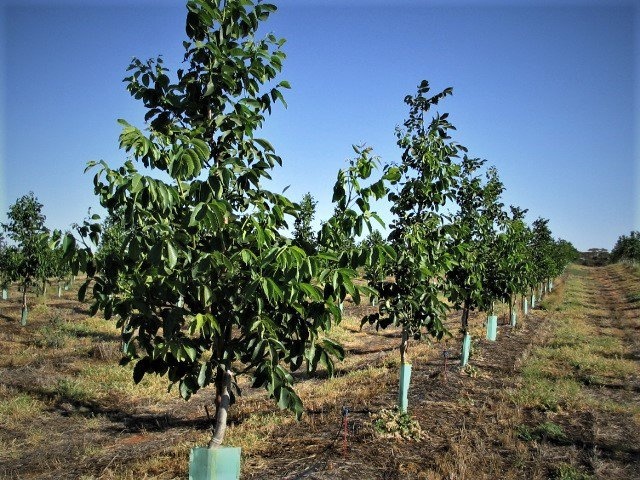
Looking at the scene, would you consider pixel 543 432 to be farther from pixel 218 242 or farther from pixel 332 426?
pixel 218 242

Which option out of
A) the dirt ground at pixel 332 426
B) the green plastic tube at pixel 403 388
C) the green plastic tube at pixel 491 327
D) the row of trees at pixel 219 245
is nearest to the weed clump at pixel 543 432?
the dirt ground at pixel 332 426

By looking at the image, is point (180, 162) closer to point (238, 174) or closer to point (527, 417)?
point (238, 174)

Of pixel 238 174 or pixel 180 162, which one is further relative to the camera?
pixel 238 174

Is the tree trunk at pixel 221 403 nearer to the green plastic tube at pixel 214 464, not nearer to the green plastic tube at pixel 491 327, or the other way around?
the green plastic tube at pixel 214 464

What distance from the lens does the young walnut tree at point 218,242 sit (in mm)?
3246

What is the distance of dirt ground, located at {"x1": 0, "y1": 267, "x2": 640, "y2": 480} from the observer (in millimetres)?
6242

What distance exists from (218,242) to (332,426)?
5.30 m

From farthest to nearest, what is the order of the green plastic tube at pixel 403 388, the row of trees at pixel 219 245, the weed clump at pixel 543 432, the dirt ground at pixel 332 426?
the green plastic tube at pixel 403 388
the weed clump at pixel 543 432
the dirt ground at pixel 332 426
the row of trees at pixel 219 245

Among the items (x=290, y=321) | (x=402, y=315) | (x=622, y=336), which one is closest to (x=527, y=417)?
(x=402, y=315)

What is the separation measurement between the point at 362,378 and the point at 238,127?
9.12m

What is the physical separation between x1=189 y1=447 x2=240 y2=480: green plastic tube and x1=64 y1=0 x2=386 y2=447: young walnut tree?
297 millimetres

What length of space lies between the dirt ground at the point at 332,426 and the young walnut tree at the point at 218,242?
2906mm

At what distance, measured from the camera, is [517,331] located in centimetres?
1883

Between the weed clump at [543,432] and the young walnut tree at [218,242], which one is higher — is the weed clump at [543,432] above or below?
below
